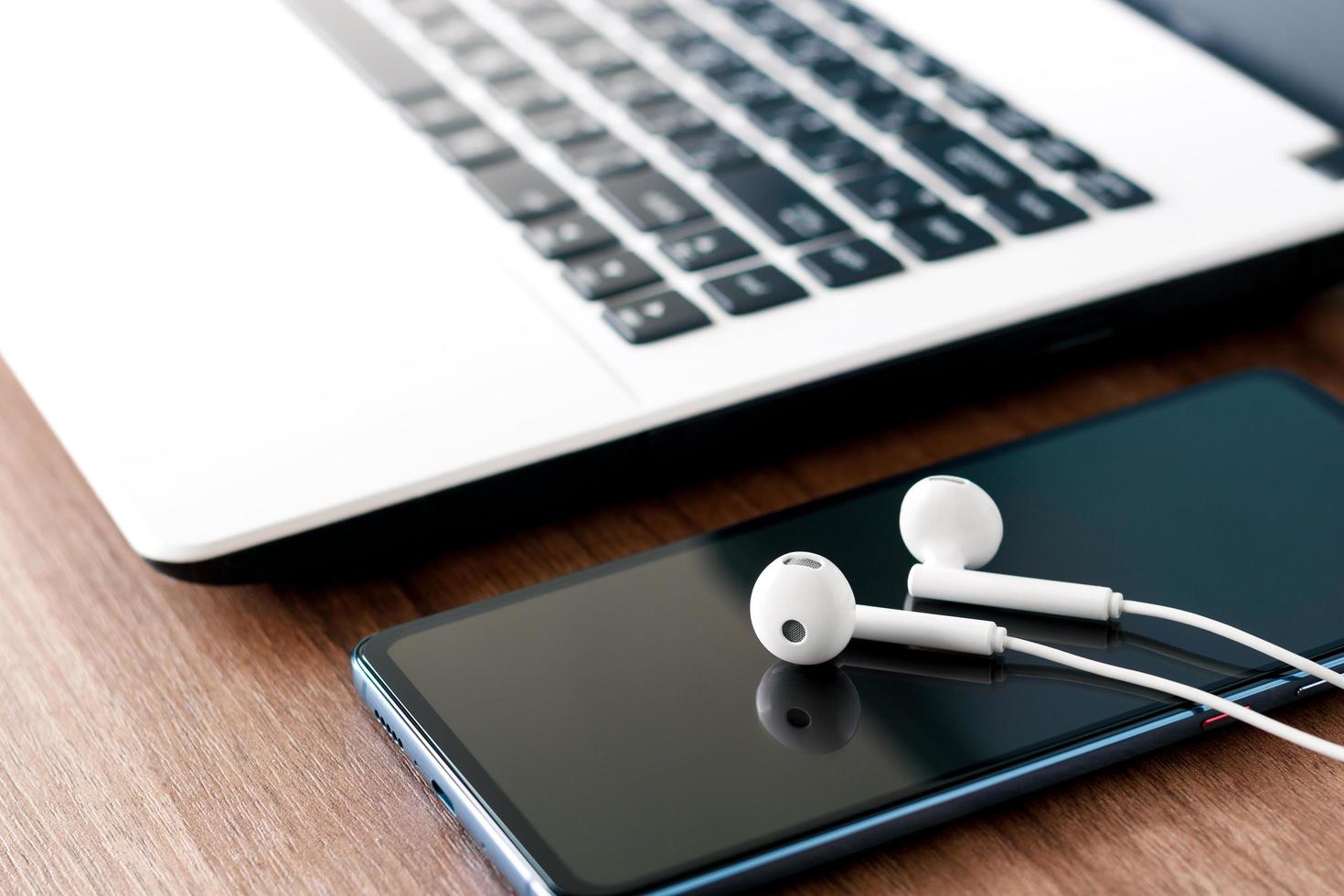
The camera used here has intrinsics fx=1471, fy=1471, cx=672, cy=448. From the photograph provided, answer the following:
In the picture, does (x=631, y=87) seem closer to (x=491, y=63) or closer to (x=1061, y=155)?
(x=491, y=63)

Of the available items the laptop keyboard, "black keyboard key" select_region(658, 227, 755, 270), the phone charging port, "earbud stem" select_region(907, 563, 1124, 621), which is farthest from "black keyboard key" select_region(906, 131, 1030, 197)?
the phone charging port

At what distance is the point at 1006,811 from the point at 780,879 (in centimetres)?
7

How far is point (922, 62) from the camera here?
0.72m

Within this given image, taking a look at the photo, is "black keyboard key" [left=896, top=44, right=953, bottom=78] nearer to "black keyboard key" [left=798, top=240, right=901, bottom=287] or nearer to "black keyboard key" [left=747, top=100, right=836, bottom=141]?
"black keyboard key" [left=747, top=100, right=836, bottom=141]

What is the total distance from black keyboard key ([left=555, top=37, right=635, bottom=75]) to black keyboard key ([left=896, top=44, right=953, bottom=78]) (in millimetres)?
136

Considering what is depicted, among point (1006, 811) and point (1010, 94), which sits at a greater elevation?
point (1010, 94)

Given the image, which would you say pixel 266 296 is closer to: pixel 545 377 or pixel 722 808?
pixel 545 377

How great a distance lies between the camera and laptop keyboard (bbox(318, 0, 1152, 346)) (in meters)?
0.57

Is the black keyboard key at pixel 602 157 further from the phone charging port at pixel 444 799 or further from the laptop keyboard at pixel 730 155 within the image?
the phone charging port at pixel 444 799

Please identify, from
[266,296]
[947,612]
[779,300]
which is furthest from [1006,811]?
[266,296]

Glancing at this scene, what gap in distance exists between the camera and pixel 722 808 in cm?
40

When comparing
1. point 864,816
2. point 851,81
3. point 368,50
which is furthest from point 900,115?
point 864,816

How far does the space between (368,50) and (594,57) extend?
111 millimetres

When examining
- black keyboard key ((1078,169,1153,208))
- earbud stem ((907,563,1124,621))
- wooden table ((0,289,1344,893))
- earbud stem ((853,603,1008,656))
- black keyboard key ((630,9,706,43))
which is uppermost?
black keyboard key ((1078,169,1153,208))
